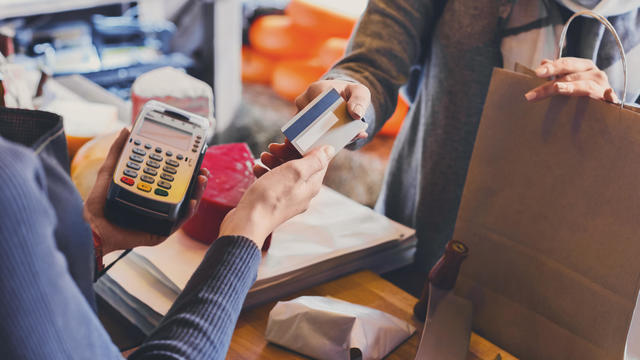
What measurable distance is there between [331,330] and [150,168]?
28cm

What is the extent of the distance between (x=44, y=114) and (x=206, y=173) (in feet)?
0.87

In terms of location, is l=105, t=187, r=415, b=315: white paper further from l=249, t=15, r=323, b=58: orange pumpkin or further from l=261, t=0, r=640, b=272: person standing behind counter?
l=249, t=15, r=323, b=58: orange pumpkin

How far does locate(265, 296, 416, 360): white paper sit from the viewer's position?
575 millimetres

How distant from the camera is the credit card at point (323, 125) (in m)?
0.58

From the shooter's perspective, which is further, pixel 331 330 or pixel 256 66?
pixel 256 66

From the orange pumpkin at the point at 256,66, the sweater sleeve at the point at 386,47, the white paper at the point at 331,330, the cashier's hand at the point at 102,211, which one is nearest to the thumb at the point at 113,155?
the cashier's hand at the point at 102,211

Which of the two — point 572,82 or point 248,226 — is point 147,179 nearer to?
point 248,226

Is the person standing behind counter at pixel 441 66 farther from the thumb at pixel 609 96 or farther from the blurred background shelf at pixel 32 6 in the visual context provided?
the blurred background shelf at pixel 32 6

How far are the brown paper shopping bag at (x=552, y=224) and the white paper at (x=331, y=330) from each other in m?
0.15

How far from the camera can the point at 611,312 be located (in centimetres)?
55

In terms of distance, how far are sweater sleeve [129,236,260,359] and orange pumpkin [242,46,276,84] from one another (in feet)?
11.2

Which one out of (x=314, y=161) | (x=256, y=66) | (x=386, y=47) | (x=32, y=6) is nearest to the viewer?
(x=314, y=161)

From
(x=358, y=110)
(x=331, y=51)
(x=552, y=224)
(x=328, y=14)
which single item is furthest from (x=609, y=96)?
(x=328, y=14)

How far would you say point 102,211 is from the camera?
1.88 ft
